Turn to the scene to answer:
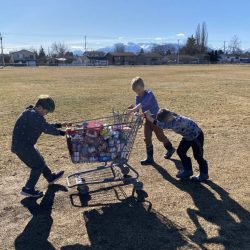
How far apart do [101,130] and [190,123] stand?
1403 millimetres

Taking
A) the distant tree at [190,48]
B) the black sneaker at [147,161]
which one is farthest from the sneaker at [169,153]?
the distant tree at [190,48]

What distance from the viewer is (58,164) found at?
7395 mm

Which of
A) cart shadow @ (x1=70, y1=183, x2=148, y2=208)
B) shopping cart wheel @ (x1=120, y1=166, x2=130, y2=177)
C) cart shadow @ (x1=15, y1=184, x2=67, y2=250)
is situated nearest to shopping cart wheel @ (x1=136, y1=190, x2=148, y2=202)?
cart shadow @ (x1=70, y1=183, x2=148, y2=208)

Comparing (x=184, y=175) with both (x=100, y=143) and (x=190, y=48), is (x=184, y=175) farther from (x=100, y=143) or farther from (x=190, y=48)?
(x=190, y=48)

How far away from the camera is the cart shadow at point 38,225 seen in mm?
4480

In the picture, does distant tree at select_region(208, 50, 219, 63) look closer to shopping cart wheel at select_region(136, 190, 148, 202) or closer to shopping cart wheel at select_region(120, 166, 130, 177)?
shopping cart wheel at select_region(120, 166, 130, 177)

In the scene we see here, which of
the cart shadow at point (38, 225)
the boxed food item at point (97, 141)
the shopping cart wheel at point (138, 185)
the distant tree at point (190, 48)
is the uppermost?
the distant tree at point (190, 48)

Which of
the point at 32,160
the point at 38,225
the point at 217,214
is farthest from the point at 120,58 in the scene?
the point at 38,225

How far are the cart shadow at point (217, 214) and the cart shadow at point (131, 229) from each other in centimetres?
29

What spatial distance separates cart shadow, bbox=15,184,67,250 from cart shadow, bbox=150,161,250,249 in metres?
1.72

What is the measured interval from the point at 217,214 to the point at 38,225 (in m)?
2.29

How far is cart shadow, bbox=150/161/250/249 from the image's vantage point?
14.7 ft

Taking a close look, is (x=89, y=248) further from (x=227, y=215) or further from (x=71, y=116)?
(x=71, y=116)

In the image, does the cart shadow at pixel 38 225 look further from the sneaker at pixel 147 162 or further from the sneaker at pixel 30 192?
the sneaker at pixel 147 162
